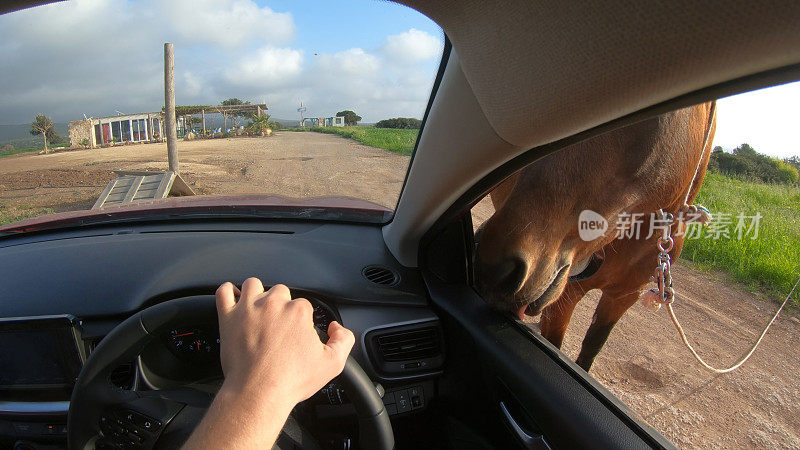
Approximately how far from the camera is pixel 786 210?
2113 millimetres

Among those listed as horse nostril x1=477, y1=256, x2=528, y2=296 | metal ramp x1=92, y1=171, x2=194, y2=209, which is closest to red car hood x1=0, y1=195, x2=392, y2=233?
metal ramp x1=92, y1=171, x2=194, y2=209

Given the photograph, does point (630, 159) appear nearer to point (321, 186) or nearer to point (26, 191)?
point (321, 186)

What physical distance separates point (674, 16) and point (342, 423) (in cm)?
216

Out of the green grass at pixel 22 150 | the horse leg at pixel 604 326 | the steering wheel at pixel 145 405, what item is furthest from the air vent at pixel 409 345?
the green grass at pixel 22 150

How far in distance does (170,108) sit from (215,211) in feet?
3.18

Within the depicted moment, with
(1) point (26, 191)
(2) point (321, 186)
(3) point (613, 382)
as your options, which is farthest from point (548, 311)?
(1) point (26, 191)

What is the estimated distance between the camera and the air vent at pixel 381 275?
2.30 meters

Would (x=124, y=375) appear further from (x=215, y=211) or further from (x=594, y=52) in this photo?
(x=594, y=52)

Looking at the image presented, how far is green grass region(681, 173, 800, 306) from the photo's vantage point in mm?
2168

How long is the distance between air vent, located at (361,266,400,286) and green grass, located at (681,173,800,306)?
81.3 inches

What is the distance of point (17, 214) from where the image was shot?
2.78m

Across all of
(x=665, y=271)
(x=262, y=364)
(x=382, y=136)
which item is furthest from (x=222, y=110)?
(x=665, y=271)

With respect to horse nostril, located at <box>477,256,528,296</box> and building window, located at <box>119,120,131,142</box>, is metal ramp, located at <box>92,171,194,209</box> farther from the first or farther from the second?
horse nostril, located at <box>477,256,528,296</box>

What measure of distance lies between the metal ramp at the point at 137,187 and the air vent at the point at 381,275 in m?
1.91
